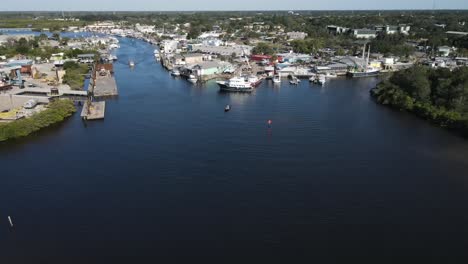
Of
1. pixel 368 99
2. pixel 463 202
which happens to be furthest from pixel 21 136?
pixel 368 99

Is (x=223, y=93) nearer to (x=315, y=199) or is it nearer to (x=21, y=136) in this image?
(x=21, y=136)

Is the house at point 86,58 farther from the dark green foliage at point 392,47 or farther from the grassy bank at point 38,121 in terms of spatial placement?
Answer: the dark green foliage at point 392,47

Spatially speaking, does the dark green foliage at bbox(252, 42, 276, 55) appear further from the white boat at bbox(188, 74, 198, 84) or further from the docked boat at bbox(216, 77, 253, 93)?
the docked boat at bbox(216, 77, 253, 93)

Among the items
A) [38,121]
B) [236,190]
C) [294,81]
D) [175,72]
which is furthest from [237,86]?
[236,190]

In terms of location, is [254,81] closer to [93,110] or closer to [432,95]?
[432,95]

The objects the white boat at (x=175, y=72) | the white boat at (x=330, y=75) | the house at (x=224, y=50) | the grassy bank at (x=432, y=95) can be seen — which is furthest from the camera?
the house at (x=224, y=50)

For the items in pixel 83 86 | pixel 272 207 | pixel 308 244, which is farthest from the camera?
pixel 83 86

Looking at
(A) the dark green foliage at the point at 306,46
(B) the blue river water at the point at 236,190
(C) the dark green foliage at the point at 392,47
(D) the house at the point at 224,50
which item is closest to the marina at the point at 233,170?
(B) the blue river water at the point at 236,190
